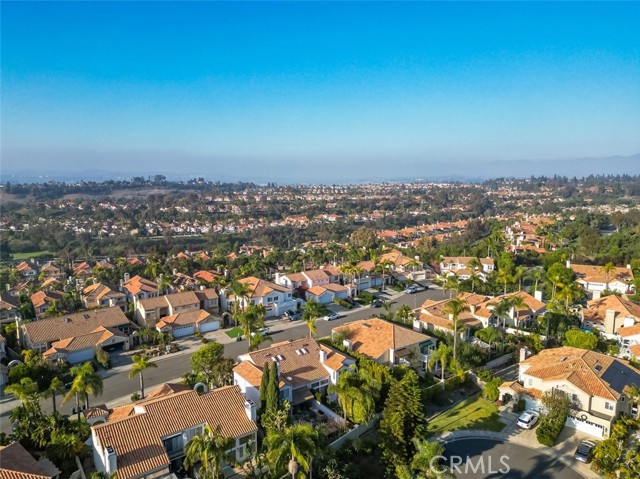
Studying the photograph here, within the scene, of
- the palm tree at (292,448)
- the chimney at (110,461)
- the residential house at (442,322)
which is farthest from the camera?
the residential house at (442,322)

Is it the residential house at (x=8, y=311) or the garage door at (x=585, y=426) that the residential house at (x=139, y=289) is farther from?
the garage door at (x=585, y=426)

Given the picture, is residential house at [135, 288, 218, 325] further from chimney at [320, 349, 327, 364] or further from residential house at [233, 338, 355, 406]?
chimney at [320, 349, 327, 364]

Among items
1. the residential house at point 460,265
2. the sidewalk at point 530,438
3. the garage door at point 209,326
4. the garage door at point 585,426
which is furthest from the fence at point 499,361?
the residential house at point 460,265

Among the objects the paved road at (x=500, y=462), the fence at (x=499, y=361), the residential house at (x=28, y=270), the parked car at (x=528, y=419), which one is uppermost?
the parked car at (x=528, y=419)

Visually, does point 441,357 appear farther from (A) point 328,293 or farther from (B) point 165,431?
(A) point 328,293

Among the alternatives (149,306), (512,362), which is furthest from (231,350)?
(512,362)

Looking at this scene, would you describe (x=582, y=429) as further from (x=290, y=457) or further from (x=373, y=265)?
(x=373, y=265)
